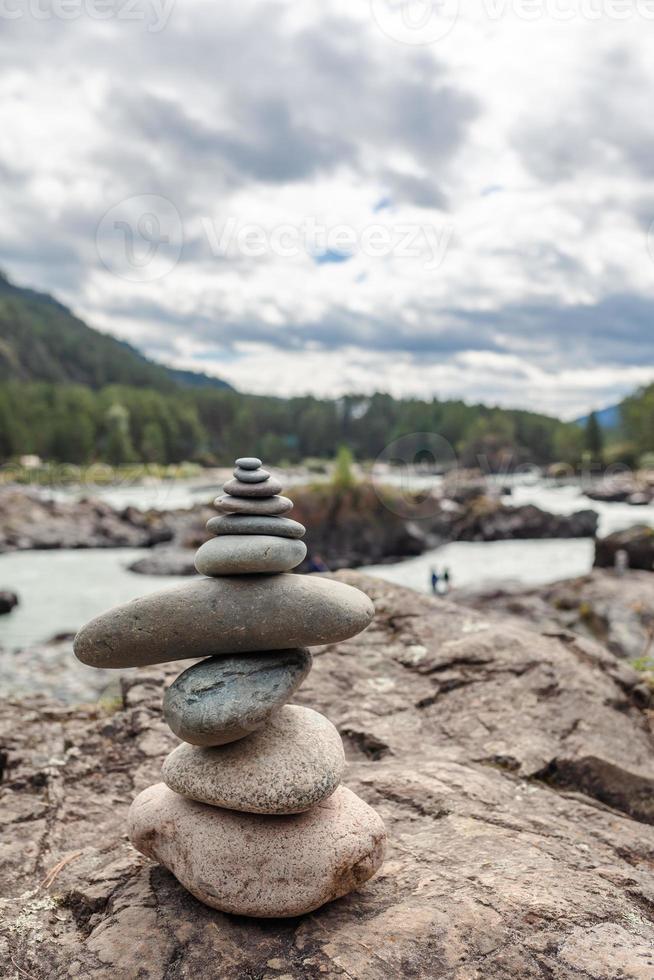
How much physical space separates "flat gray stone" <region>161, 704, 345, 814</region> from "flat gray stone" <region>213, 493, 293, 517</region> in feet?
5.08

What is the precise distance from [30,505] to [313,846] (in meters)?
Result: 44.1

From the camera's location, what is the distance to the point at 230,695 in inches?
185

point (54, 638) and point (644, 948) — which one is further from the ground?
point (644, 948)

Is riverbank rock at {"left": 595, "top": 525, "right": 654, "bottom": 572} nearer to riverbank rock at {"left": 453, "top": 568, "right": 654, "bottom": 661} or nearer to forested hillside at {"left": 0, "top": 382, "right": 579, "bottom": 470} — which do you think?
riverbank rock at {"left": 453, "top": 568, "right": 654, "bottom": 661}

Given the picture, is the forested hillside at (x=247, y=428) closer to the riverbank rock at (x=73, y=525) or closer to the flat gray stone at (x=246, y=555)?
the riverbank rock at (x=73, y=525)

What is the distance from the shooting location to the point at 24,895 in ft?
15.4

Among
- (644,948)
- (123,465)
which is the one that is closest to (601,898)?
(644,948)

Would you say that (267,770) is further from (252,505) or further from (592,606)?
(592,606)

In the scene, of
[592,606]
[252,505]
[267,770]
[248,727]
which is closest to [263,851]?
[267,770]

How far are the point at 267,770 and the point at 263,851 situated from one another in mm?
484

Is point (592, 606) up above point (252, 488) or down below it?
A: below

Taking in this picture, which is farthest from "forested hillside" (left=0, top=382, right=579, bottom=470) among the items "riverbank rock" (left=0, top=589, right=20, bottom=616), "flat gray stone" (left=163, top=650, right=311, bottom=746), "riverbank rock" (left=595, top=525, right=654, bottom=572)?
"flat gray stone" (left=163, top=650, right=311, bottom=746)

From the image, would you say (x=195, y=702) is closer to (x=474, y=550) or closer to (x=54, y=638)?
(x=54, y=638)

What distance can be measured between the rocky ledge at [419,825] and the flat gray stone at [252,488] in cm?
274
